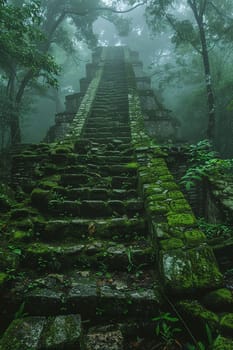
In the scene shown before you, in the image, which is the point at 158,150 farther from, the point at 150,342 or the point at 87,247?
the point at 150,342

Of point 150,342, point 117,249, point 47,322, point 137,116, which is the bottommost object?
point 150,342

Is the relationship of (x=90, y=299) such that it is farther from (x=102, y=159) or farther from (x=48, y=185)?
(x=102, y=159)

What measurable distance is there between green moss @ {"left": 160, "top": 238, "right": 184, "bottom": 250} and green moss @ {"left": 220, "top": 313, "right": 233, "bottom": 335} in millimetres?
774

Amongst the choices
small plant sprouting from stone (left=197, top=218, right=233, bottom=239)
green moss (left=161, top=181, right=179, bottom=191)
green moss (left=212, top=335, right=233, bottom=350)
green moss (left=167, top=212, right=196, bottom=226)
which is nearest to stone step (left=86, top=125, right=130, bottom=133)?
green moss (left=161, top=181, right=179, bottom=191)

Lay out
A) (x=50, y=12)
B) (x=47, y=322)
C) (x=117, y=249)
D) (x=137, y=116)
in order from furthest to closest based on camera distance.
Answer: (x=50, y=12)
(x=137, y=116)
(x=117, y=249)
(x=47, y=322)

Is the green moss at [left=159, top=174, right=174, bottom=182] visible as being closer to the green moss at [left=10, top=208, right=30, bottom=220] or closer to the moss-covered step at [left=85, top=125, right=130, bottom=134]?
the green moss at [left=10, top=208, right=30, bottom=220]

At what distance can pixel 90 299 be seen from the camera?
2.40 metres

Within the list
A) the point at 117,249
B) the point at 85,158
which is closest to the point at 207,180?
the point at 85,158

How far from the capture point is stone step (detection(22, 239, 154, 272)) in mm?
2910

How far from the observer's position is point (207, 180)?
5.69 meters

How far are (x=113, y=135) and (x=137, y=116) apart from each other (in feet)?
4.38

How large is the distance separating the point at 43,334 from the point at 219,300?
1395 mm

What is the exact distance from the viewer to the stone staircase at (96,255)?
2.17 metres

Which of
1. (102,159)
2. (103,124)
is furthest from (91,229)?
(103,124)
